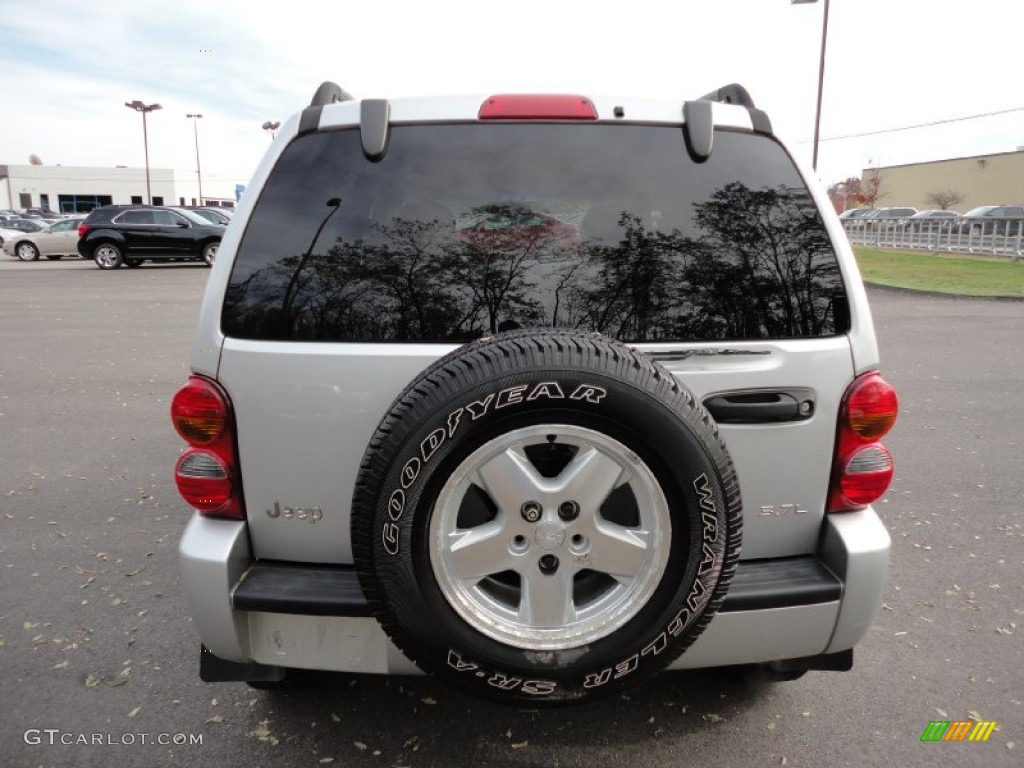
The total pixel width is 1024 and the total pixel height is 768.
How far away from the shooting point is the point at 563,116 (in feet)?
7.38

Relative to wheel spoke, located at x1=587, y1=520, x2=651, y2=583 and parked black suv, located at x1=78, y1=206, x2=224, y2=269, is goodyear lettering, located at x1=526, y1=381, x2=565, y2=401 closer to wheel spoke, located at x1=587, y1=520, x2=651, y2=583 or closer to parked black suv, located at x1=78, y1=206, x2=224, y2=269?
wheel spoke, located at x1=587, y1=520, x2=651, y2=583

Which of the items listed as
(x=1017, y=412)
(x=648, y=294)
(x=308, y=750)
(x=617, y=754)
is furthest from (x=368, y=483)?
(x=1017, y=412)

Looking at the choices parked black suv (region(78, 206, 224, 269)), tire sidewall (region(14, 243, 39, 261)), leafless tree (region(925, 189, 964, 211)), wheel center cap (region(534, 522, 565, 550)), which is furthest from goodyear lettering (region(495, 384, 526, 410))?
leafless tree (region(925, 189, 964, 211))

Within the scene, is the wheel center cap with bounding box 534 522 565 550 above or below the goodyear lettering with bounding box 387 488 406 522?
below

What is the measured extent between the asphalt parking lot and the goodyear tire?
2.30ft

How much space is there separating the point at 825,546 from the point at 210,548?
187 centimetres

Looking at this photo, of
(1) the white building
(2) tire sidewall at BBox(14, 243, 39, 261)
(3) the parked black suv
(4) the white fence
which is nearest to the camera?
(3) the parked black suv

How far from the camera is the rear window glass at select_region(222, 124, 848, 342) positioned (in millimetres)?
2152

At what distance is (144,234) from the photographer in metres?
22.1

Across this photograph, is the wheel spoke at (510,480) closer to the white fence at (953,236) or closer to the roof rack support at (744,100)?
the roof rack support at (744,100)

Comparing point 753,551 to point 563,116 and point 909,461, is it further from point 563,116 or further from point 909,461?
point 909,461

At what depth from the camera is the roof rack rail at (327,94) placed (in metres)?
2.59

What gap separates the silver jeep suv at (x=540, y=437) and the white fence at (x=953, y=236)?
29158 millimetres

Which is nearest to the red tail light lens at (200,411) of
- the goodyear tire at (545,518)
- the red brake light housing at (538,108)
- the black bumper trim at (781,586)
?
the goodyear tire at (545,518)
